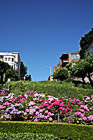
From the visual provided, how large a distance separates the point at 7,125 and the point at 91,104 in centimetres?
485

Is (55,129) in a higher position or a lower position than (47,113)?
lower

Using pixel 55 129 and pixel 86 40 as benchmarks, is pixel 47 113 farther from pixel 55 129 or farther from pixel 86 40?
pixel 86 40

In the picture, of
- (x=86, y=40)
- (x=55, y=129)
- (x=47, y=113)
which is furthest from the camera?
(x=86, y=40)

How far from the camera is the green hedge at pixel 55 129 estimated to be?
4954mm

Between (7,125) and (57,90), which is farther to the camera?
(57,90)

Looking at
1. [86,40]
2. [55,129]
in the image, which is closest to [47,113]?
[55,129]

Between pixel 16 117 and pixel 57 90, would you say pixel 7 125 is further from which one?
pixel 57 90

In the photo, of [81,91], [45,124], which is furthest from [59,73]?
[45,124]

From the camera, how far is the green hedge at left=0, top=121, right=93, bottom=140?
4.95m

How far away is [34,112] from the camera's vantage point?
7.25 meters

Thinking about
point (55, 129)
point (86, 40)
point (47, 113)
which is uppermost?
point (86, 40)

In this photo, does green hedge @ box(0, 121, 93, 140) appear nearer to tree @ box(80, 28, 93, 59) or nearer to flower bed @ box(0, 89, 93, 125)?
flower bed @ box(0, 89, 93, 125)

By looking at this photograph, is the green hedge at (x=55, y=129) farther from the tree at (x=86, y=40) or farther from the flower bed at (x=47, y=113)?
the tree at (x=86, y=40)

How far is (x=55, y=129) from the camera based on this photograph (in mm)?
5191
